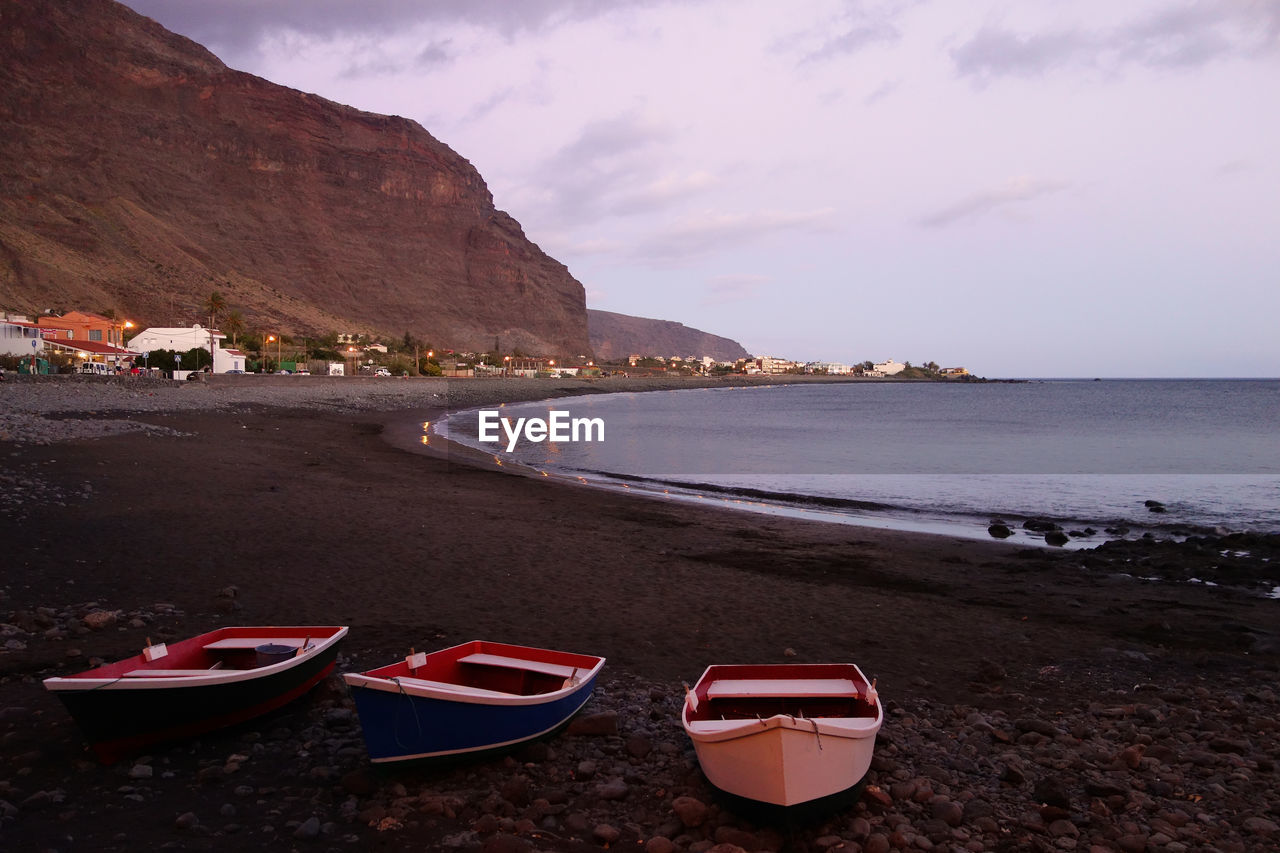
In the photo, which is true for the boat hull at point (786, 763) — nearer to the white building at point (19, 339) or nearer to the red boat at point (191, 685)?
the red boat at point (191, 685)

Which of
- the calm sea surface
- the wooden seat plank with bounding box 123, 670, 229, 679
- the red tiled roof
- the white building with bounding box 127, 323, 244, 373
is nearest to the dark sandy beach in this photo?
the wooden seat plank with bounding box 123, 670, 229, 679

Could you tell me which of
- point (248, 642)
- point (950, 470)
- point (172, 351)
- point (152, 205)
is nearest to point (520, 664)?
point (248, 642)

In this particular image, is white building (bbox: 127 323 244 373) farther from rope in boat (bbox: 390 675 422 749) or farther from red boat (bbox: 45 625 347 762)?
rope in boat (bbox: 390 675 422 749)

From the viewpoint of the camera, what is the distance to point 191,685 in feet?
21.2

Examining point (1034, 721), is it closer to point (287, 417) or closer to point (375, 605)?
point (375, 605)

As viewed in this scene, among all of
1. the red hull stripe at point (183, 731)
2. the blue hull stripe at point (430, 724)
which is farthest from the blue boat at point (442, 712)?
the red hull stripe at point (183, 731)

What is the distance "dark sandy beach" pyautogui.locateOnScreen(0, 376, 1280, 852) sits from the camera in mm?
5871

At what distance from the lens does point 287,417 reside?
45.4 m

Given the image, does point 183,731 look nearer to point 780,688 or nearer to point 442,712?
point 442,712

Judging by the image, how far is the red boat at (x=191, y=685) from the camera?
6.15 metres

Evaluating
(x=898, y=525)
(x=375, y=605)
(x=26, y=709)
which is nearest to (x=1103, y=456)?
(x=898, y=525)

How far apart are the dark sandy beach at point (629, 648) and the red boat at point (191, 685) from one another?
26 centimetres

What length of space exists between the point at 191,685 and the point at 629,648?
16.2 ft

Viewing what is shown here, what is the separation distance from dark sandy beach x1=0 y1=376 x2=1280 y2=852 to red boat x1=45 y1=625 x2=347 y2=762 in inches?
10.3
